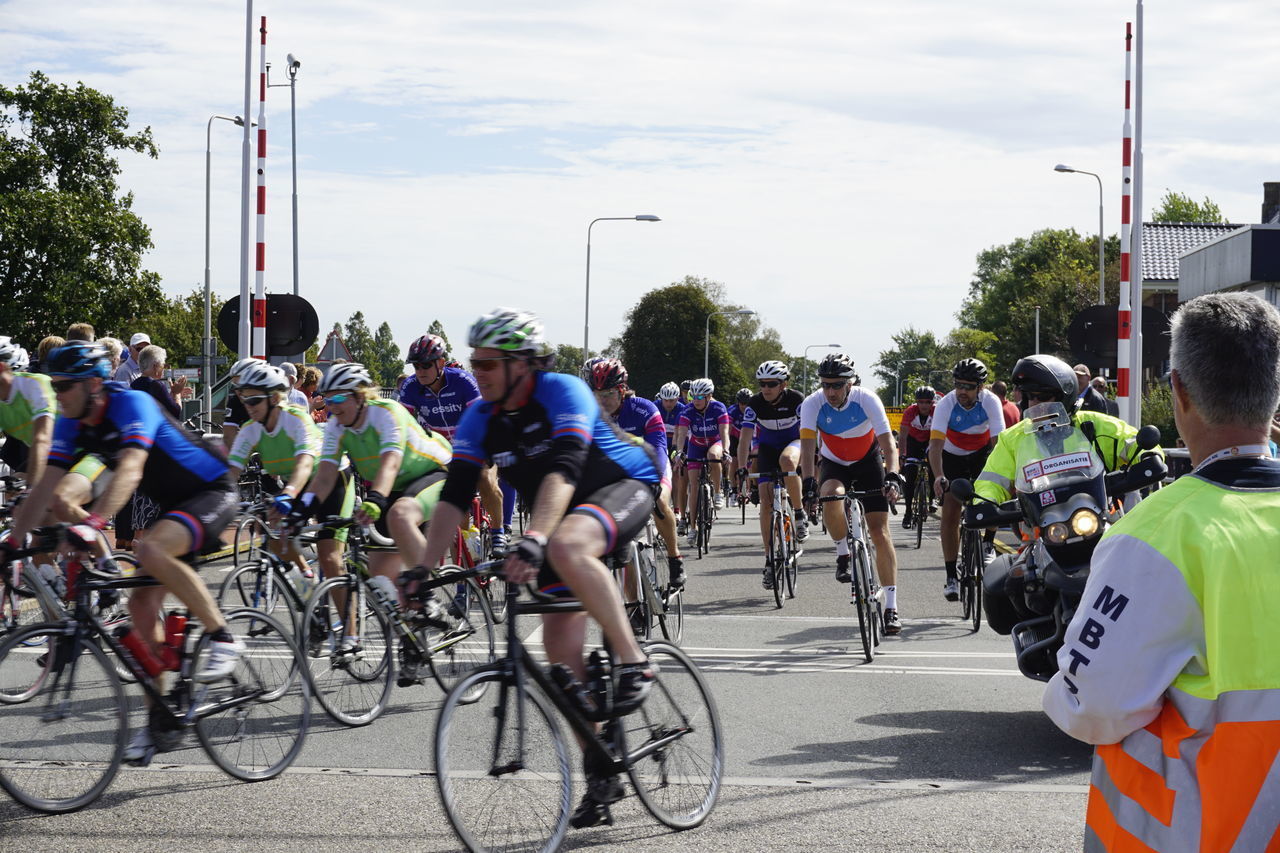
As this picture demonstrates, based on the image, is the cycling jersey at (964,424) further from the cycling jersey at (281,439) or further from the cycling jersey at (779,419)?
the cycling jersey at (281,439)

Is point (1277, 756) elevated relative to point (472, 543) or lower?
elevated

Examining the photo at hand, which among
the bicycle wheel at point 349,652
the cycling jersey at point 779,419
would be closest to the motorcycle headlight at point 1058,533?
the bicycle wheel at point 349,652

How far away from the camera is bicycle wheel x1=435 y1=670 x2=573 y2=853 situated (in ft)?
15.3

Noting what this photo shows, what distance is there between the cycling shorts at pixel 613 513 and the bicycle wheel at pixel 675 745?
43 cm

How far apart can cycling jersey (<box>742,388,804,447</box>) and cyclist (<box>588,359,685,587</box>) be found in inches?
85.4

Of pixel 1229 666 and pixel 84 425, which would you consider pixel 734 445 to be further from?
pixel 1229 666

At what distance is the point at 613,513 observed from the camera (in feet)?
16.6

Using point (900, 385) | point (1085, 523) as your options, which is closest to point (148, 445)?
point (1085, 523)

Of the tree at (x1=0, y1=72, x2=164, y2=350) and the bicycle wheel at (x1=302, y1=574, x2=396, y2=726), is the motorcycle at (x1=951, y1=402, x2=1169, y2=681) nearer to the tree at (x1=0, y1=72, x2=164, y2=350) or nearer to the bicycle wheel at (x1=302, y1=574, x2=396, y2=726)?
the bicycle wheel at (x1=302, y1=574, x2=396, y2=726)

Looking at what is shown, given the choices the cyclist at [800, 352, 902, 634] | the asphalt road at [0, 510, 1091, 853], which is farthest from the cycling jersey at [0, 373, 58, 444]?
the cyclist at [800, 352, 902, 634]

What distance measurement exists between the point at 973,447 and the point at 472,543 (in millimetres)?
4324

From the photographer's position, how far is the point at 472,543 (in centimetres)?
1104

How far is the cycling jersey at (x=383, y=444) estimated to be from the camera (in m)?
7.80

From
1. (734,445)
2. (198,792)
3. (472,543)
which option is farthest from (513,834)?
(734,445)
